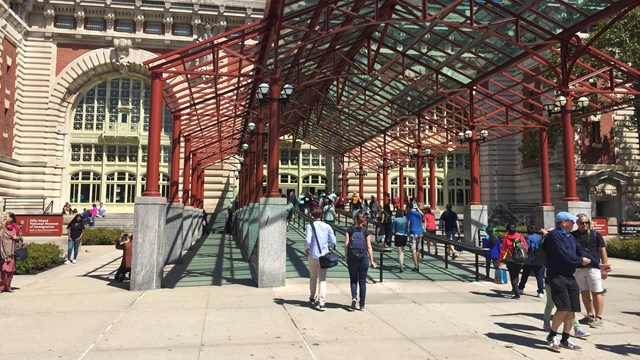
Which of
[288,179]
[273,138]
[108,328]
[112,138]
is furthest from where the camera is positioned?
[288,179]

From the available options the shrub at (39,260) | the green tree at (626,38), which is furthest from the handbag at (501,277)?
the green tree at (626,38)

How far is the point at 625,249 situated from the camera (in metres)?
16.8

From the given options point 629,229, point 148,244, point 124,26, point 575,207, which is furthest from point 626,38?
point 124,26

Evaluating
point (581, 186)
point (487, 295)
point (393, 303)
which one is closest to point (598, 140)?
point (581, 186)

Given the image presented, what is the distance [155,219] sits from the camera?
996cm

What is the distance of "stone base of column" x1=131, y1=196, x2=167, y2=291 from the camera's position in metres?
9.56

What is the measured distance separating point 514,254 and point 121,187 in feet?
107

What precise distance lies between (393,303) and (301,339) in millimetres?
3002

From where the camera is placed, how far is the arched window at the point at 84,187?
33.0m

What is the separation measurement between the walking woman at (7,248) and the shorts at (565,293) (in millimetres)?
10507

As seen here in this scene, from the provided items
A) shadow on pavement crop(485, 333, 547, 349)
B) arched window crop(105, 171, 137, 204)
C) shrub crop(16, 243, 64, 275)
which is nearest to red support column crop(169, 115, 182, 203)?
shrub crop(16, 243, 64, 275)

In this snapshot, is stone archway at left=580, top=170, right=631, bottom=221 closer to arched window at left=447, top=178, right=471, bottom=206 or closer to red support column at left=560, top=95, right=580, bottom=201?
arched window at left=447, top=178, right=471, bottom=206

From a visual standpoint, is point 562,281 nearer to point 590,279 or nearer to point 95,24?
point 590,279

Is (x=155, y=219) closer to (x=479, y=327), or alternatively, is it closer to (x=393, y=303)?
(x=393, y=303)
